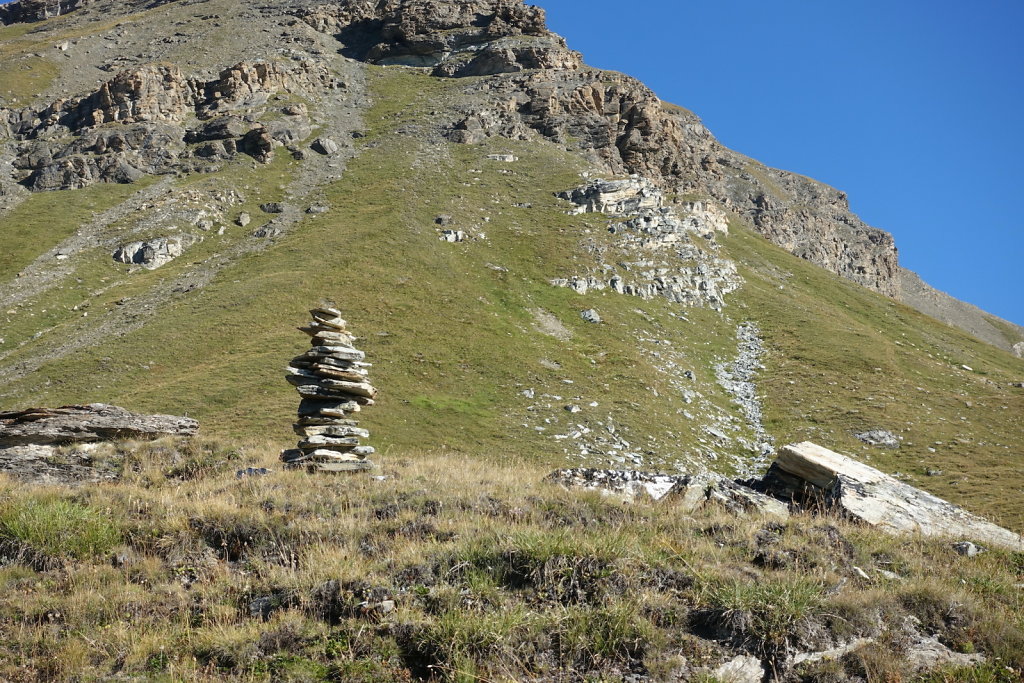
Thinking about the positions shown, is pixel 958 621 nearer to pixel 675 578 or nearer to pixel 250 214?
pixel 675 578

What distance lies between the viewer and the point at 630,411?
43.8m

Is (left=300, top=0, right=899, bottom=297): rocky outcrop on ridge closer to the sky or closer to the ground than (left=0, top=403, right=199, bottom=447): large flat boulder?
closer to the sky

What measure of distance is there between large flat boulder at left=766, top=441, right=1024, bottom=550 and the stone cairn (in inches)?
433

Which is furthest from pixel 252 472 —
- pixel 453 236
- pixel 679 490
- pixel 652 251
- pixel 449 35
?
pixel 449 35

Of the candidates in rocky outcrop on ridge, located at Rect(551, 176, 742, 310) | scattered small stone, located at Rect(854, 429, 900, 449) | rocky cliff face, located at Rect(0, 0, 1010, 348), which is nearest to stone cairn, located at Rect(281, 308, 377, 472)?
scattered small stone, located at Rect(854, 429, 900, 449)

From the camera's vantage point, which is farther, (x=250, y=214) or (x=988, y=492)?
(x=250, y=214)

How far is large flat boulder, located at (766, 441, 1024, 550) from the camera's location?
39.9 ft

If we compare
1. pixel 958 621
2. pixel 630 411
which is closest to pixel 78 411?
pixel 958 621

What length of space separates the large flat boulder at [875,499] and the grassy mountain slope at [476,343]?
13.0m

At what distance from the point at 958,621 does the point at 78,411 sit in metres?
19.6

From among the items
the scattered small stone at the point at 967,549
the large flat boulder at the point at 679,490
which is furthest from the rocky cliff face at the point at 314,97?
the scattered small stone at the point at 967,549

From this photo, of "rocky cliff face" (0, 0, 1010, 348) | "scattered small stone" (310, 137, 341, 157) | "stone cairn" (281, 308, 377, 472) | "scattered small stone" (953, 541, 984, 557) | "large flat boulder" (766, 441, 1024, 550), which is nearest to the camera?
"scattered small stone" (953, 541, 984, 557)

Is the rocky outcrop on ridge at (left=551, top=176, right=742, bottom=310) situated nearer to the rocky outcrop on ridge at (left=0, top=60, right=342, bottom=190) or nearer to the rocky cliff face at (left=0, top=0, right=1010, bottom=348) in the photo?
the rocky cliff face at (left=0, top=0, right=1010, bottom=348)

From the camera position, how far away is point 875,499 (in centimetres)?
1304
